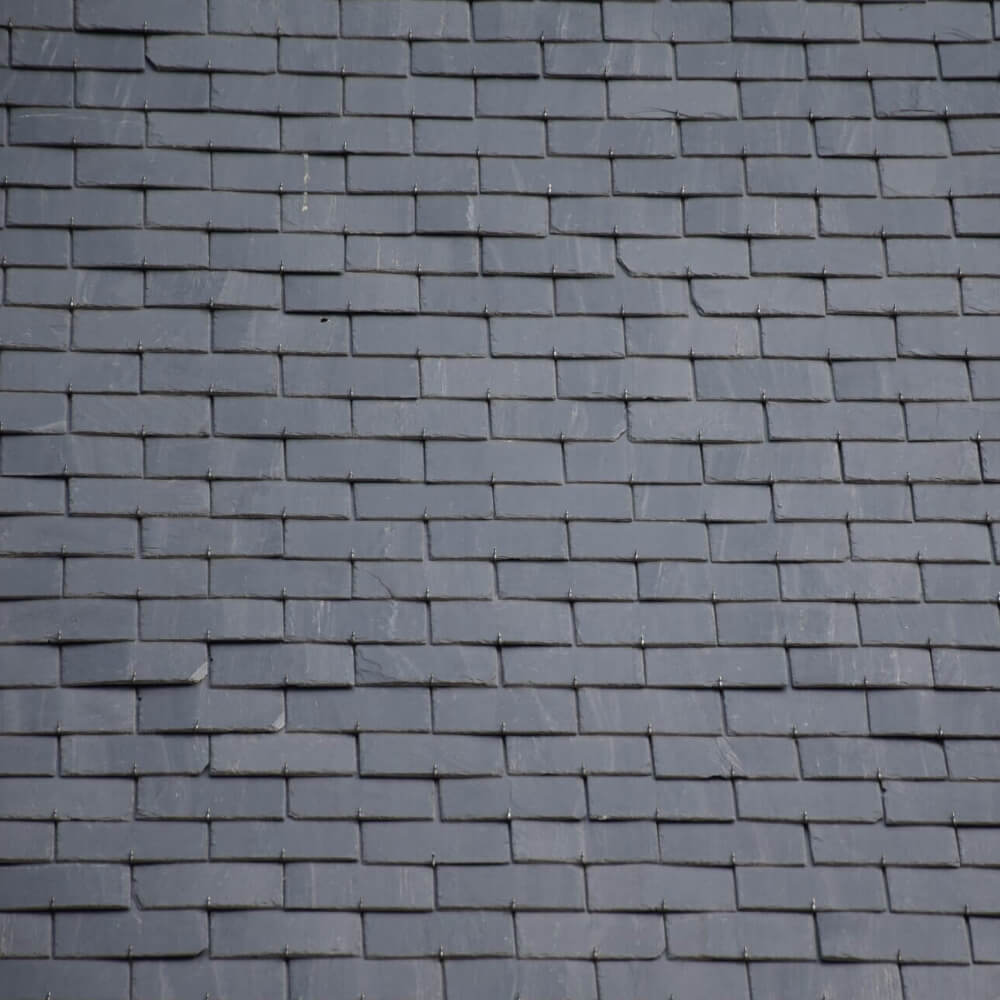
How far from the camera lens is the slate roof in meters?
6.27

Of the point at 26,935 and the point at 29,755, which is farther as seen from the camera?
the point at 29,755

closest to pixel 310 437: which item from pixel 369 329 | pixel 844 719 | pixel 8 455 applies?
pixel 369 329

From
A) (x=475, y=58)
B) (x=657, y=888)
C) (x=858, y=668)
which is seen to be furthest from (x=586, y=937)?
(x=475, y=58)

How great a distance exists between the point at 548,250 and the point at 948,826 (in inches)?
114

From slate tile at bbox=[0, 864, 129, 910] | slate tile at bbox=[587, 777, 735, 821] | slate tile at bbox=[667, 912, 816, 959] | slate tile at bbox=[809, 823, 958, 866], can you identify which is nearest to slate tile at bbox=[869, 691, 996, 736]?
slate tile at bbox=[809, 823, 958, 866]

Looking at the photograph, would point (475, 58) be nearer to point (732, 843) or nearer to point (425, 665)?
point (425, 665)

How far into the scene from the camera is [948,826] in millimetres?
6430

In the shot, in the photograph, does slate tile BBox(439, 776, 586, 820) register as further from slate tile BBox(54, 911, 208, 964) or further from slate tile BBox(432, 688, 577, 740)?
slate tile BBox(54, 911, 208, 964)

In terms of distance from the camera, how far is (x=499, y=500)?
22.1 feet

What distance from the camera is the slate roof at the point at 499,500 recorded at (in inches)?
247

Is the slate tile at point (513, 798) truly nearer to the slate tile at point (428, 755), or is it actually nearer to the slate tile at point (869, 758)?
the slate tile at point (428, 755)

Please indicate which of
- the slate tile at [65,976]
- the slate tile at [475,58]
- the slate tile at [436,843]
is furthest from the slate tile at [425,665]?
the slate tile at [475,58]

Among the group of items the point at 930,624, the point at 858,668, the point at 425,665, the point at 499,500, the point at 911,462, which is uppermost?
the point at 911,462

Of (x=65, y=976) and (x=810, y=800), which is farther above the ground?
(x=810, y=800)
